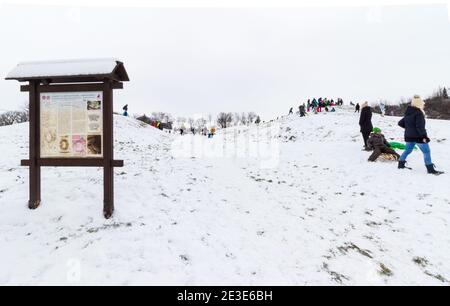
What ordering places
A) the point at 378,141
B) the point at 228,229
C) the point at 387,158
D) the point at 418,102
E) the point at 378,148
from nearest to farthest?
the point at 228,229 < the point at 418,102 < the point at 387,158 < the point at 378,148 < the point at 378,141

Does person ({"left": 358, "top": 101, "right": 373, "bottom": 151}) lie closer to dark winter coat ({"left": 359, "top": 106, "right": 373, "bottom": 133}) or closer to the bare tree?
dark winter coat ({"left": 359, "top": 106, "right": 373, "bottom": 133})

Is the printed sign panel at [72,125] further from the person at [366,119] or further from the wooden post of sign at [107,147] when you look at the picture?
the person at [366,119]

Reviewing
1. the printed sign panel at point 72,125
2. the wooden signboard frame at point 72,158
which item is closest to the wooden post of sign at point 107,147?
the wooden signboard frame at point 72,158

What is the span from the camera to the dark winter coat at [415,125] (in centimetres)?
839

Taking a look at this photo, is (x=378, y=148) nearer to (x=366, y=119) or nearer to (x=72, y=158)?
(x=366, y=119)

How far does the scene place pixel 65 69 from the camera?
5.90 meters

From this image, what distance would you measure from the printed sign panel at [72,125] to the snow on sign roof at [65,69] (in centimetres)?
43

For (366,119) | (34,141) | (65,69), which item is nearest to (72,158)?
(34,141)

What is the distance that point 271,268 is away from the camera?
172 inches

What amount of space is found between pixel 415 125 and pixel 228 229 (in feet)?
23.3

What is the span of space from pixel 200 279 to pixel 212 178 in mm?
5956

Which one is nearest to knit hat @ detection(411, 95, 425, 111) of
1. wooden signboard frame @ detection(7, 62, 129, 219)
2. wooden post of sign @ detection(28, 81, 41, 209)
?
wooden signboard frame @ detection(7, 62, 129, 219)
